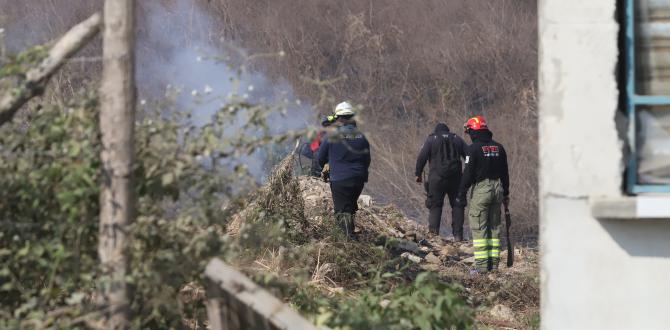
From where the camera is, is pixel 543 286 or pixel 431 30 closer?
pixel 543 286

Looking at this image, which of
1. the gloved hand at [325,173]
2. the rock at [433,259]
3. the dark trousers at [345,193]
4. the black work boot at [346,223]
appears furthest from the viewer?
the gloved hand at [325,173]

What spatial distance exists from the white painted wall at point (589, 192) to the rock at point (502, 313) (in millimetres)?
3418

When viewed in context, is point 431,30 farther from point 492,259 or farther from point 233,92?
point 233,92

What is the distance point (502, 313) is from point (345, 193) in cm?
263

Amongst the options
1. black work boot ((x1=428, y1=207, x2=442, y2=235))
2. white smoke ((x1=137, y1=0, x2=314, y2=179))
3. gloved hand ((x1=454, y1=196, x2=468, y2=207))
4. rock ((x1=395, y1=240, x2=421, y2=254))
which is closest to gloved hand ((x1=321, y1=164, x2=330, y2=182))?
rock ((x1=395, y1=240, x2=421, y2=254))

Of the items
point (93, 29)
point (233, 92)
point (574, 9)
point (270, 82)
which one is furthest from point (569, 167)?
point (270, 82)

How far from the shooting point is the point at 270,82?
2242 cm

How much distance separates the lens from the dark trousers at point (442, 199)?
13.3 meters

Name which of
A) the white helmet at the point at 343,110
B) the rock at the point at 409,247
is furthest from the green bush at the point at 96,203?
the rock at the point at 409,247

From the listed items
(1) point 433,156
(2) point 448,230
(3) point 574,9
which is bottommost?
(2) point 448,230

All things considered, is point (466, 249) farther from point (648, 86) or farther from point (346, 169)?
point (648, 86)

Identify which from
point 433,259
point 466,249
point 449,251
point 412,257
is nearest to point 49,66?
point 412,257

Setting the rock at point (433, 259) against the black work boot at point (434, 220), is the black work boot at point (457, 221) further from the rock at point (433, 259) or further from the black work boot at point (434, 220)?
the rock at point (433, 259)

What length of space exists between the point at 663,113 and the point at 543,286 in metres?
0.95
